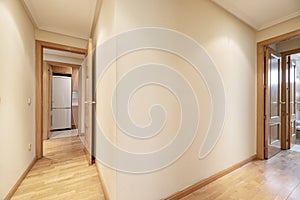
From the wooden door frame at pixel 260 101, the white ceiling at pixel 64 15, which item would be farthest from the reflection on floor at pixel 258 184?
the white ceiling at pixel 64 15

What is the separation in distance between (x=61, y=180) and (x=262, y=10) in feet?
12.5

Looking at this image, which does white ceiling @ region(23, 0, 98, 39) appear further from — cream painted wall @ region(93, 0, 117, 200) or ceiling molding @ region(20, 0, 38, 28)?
cream painted wall @ region(93, 0, 117, 200)

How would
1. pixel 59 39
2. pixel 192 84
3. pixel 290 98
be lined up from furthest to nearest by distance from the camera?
pixel 290 98 → pixel 59 39 → pixel 192 84

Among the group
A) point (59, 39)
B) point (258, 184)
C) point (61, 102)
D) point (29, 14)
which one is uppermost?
point (29, 14)

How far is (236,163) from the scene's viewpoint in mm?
2441

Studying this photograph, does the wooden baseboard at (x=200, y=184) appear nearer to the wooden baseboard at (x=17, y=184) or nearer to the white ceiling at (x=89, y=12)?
the wooden baseboard at (x=17, y=184)

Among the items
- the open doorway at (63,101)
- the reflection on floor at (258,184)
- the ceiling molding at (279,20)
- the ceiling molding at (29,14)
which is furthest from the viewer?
the open doorway at (63,101)

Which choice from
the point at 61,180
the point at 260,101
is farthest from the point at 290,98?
the point at 61,180

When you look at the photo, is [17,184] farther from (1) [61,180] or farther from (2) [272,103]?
(2) [272,103]

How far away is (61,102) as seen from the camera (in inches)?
219

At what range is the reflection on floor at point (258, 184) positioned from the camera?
175 centimetres

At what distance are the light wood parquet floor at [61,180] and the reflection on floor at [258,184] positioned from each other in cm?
122

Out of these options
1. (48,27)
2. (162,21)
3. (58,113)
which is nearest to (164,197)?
(162,21)

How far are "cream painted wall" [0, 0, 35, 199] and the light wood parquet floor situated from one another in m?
0.18
